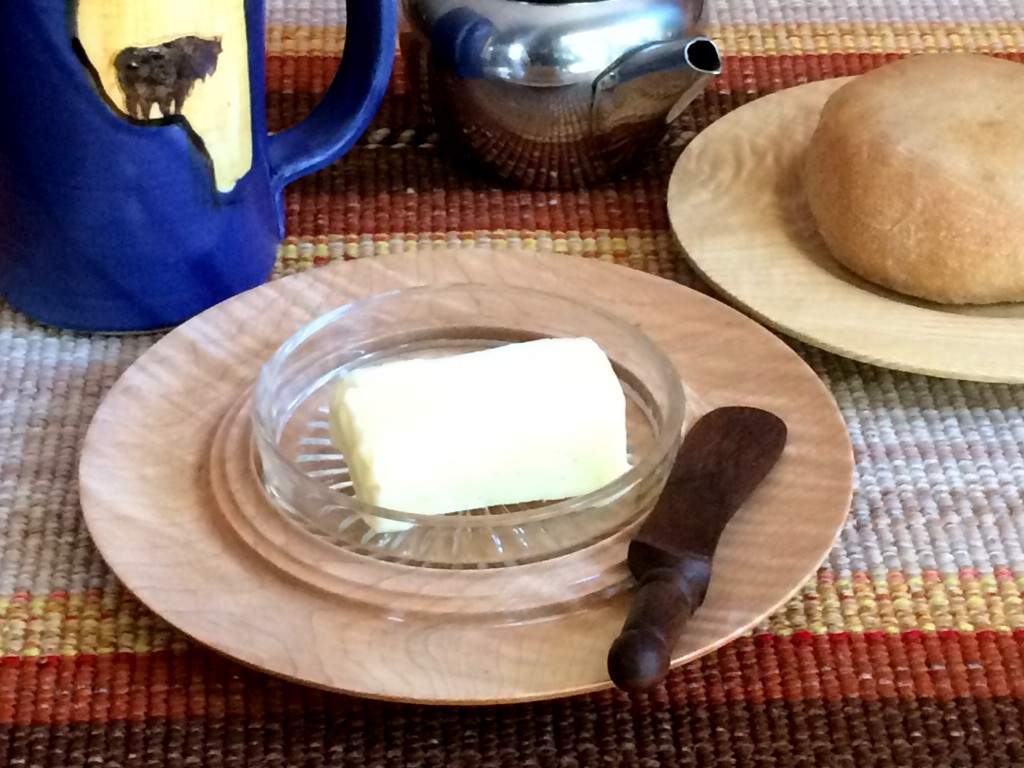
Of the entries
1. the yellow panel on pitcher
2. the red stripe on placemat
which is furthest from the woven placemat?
the yellow panel on pitcher

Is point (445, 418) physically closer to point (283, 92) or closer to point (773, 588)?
point (773, 588)

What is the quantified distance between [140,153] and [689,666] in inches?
12.9

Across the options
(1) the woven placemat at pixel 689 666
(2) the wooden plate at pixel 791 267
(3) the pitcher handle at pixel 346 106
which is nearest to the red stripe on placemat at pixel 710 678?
(1) the woven placemat at pixel 689 666

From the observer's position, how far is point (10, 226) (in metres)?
0.58

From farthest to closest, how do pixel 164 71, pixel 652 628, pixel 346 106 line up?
pixel 346 106, pixel 164 71, pixel 652 628

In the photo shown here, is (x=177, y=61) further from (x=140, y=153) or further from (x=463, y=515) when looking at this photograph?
(x=463, y=515)

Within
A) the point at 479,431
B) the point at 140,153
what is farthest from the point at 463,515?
the point at 140,153

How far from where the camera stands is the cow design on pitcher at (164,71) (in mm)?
519

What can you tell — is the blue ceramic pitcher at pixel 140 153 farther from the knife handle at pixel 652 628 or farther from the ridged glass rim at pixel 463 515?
the knife handle at pixel 652 628

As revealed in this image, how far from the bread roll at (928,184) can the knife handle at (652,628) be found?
0.84ft

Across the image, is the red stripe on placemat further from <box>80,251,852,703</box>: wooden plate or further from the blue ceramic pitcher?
the blue ceramic pitcher

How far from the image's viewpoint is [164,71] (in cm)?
53

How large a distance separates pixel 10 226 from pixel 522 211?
0.28 m

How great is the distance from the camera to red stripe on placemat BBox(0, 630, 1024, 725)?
0.43 meters
